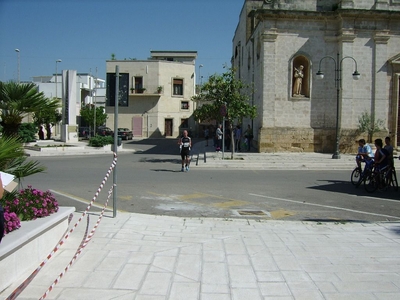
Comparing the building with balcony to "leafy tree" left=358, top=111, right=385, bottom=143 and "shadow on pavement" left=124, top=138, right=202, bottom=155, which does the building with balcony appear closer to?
"shadow on pavement" left=124, top=138, right=202, bottom=155

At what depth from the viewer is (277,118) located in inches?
987

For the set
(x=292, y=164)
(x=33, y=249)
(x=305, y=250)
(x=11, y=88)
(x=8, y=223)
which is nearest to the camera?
(x=8, y=223)

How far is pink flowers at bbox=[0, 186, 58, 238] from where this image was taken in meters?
5.56

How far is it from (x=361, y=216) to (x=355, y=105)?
1741cm

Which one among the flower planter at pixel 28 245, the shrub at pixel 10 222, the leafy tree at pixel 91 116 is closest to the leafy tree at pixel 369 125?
the flower planter at pixel 28 245

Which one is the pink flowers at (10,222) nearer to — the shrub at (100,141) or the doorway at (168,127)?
the shrub at (100,141)

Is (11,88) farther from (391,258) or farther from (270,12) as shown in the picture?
(270,12)

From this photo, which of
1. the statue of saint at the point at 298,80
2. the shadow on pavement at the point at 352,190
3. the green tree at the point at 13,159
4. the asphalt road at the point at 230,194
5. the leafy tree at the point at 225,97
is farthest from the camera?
the statue of saint at the point at 298,80

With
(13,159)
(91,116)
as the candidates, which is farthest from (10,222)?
(91,116)

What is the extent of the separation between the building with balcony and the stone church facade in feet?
93.2

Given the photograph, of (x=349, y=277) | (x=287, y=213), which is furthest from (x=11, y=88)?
(x=349, y=277)

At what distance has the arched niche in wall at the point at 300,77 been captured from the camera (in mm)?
25188

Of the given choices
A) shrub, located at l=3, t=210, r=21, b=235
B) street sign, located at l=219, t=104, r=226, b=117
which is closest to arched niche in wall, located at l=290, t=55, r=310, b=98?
street sign, located at l=219, t=104, r=226, b=117

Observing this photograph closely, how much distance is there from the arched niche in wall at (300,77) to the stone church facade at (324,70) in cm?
6
